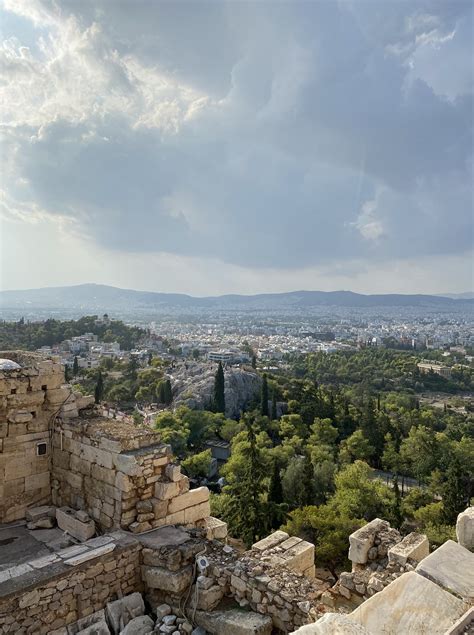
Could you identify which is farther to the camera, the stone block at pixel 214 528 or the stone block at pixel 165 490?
the stone block at pixel 214 528

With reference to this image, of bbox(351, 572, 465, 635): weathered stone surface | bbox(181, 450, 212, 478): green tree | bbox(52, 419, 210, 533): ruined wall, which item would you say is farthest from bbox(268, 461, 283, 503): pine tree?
bbox(351, 572, 465, 635): weathered stone surface

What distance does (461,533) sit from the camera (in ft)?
13.6

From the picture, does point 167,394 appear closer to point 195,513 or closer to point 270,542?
point 195,513

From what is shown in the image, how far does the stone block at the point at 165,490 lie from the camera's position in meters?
5.38

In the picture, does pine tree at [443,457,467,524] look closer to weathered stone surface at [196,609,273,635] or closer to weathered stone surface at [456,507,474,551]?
weathered stone surface at [456,507,474,551]

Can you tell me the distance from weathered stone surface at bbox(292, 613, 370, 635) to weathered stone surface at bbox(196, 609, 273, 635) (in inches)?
57.8

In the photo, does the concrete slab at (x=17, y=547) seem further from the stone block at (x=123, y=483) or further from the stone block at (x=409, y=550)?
the stone block at (x=409, y=550)

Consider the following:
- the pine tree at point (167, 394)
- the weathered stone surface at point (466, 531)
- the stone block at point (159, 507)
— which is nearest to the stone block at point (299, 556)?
the stone block at point (159, 507)

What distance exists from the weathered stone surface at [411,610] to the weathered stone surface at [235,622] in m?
1.35

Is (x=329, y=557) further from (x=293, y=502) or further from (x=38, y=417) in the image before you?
(x=38, y=417)

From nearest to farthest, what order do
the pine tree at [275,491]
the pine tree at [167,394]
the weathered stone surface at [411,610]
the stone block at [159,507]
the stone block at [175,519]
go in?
1. the weathered stone surface at [411,610]
2. the stone block at [159,507]
3. the stone block at [175,519]
4. the pine tree at [275,491]
5. the pine tree at [167,394]

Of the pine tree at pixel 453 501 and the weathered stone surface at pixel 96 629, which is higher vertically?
the weathered stone surface at pixel 96 629

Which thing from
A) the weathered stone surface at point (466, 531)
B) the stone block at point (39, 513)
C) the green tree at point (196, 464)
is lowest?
the green tree at point (196, 464)

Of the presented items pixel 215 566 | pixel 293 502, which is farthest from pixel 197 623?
pixel 293 502
